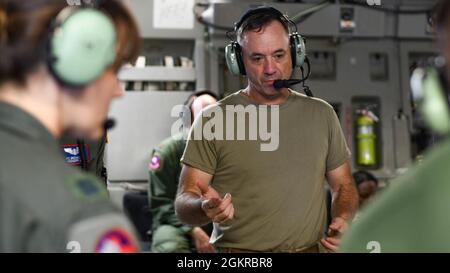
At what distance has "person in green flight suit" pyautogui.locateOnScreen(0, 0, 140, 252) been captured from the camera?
29.0 inches

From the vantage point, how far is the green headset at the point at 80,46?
84 cm

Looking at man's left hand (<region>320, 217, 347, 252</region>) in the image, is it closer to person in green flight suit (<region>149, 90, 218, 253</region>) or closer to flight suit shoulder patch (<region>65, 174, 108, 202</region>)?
person in green flight suit (<region>149, 90, 218, 253</region>)

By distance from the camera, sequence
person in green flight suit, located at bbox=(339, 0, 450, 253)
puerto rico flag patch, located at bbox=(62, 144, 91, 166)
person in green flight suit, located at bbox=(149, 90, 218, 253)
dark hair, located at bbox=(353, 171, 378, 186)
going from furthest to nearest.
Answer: dark hair, located at bbox=(353, 171, 378, 186) → person in green flight suit, located at bbox=(149, 90, 218, 253) → puerto rico flag patch, located at bbox=(62, 144, 91, 166) → person in green flight suit, located at bbox=(339, 0, 450, 253)

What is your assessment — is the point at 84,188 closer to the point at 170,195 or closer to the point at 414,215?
the point at 414,215

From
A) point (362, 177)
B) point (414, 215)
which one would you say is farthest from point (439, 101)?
point (362, 177)

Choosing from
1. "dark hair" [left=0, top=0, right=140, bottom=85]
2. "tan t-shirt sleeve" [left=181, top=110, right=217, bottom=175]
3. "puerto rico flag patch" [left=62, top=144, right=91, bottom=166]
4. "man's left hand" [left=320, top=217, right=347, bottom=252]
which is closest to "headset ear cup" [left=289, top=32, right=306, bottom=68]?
"tan t-shirt sleeve" [left=181, top=110, right=217, bottom=175]

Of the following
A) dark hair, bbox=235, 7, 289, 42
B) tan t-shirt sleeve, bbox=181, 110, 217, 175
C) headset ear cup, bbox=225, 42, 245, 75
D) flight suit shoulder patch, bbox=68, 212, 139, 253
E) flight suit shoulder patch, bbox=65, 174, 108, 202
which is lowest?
tan t-shirt sleeve, bbox=181, 110, 217, 175

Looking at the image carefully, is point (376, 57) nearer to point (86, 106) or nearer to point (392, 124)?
point (392, 124)

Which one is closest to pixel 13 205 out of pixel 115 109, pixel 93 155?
pixel 93 155

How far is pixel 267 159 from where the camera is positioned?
1574 mm

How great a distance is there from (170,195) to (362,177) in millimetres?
781

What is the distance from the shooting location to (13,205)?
2.39 ft

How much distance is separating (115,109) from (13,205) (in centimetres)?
130

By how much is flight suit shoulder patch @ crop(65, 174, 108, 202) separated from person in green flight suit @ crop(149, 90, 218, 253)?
39.2 inches
